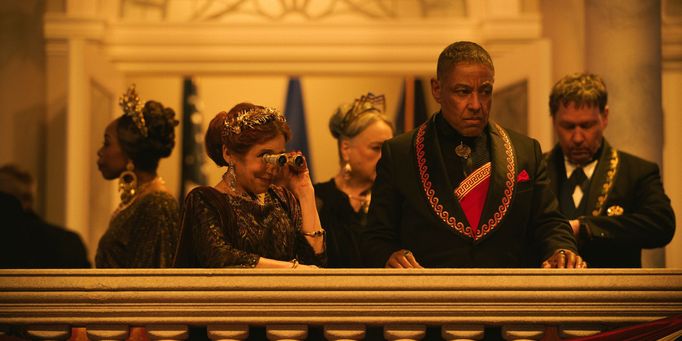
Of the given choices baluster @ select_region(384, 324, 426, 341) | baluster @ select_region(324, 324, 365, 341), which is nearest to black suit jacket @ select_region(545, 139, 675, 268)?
baluster @ select_region(384, 324, 426, 341)

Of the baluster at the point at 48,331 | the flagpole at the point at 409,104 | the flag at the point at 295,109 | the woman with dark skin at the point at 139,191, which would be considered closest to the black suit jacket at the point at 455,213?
the baluster at the point at 48,331

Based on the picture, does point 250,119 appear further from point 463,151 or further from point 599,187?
point 599,187

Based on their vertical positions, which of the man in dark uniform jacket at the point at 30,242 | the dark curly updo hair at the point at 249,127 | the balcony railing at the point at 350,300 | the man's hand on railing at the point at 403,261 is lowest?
the man in dark uniform jacket at the point at 30,242

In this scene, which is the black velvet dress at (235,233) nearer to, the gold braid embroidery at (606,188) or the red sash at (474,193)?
the red sash at (474,193)

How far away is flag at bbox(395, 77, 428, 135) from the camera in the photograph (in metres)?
10.2

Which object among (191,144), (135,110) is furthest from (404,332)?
(191,144)

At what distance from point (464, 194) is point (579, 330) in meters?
0.65

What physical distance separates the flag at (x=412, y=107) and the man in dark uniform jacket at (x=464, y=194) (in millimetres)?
6307

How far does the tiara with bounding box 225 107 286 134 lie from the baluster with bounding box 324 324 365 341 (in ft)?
2.81

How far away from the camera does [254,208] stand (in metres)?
3.81

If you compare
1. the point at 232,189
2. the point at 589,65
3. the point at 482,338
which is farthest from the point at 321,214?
the point at 589,65

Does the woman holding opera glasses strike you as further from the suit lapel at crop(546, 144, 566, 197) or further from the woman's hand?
the suit lapel at crop(546, 144, 566, 197)

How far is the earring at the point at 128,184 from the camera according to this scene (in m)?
4.86

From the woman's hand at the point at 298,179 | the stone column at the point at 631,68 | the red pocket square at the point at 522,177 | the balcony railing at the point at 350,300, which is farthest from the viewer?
the stone column at the point at 631,68
